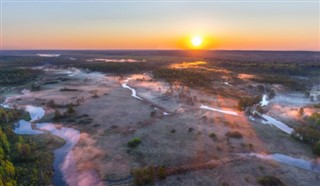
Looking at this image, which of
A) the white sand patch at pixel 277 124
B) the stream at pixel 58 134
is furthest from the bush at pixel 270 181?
the stream at pixel 58 134

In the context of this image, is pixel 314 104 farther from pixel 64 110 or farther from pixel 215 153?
pixel 64 110

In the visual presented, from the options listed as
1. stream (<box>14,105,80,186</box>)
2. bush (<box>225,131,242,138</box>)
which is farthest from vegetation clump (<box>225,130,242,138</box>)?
stream (<box>14,105,80,186</box>)

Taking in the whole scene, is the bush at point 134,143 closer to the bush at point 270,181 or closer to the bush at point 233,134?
the bush at point 233,134

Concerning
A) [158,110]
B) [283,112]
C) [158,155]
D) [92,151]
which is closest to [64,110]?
[158,110]

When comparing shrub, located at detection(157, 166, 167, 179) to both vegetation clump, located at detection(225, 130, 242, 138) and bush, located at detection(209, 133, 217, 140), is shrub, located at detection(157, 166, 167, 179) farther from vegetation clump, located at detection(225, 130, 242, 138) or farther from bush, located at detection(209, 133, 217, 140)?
vegetation clump, located at detection(225, 130, 242, 138)

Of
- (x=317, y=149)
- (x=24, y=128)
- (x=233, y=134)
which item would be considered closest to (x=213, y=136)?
(x=233, y=134)

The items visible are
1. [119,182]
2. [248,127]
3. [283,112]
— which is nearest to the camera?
[119,182]

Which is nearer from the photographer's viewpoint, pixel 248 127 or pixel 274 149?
pixel 274 149
